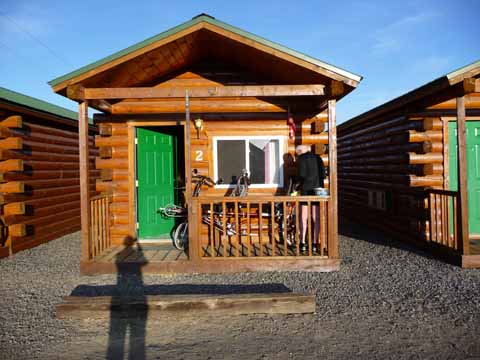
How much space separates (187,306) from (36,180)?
6331mm

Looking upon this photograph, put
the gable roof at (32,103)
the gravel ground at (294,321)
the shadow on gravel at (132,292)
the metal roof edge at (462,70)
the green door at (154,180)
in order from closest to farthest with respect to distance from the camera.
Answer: the gravel ground at (294,321) → the shadow on gravel at (132,292) → the metal roof edge at (462,70) → the gable roof at (32,103) → the green door at (154,180)

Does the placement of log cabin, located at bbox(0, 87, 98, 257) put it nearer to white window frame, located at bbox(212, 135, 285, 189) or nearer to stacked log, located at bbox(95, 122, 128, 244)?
stacked log, located at bbox(95, 122, 128, 244)

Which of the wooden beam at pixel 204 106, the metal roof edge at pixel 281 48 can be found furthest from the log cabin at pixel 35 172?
the metal roof edge at pixel 281 48

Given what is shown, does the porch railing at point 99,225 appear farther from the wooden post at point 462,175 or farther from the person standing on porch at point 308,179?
the wooden post at point 462,175

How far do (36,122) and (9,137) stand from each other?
57.2 inches

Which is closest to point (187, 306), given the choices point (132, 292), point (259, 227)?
point (132, 292)

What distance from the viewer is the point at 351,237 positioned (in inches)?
356

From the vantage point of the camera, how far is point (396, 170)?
8516 mm

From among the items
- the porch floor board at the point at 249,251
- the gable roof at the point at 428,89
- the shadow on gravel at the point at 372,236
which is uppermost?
the gable roof at the point at 428,89

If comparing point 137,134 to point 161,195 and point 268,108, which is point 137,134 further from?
point 268,108

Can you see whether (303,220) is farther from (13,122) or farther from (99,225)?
(13,122)

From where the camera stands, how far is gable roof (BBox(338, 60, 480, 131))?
5941 millimetres

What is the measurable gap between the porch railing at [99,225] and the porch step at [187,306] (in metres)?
2.00

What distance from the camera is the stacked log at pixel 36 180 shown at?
7.72 meters
